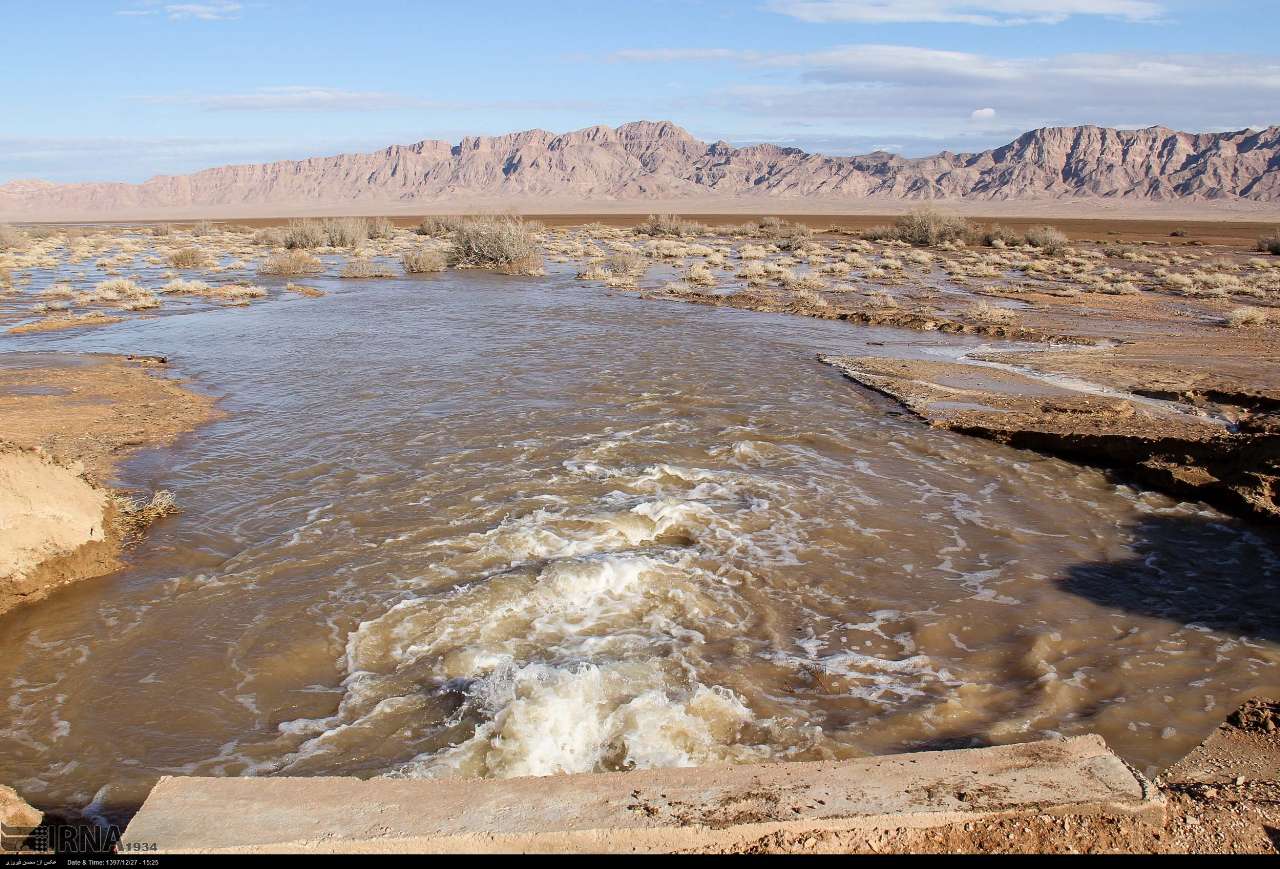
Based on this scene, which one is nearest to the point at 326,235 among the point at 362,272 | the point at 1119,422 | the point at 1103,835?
the point at 362,272

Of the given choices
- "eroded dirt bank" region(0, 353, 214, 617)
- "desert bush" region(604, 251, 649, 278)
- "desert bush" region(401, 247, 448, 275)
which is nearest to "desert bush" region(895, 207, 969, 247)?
"desert bush" region(604, 251, 649, 278)

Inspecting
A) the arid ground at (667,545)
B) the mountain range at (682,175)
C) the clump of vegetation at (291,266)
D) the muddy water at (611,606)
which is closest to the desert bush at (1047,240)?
the arid ground at (667,545)

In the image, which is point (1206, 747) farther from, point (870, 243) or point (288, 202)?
point (288, 202)

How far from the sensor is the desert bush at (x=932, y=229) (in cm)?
4172

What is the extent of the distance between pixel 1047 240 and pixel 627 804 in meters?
43.2

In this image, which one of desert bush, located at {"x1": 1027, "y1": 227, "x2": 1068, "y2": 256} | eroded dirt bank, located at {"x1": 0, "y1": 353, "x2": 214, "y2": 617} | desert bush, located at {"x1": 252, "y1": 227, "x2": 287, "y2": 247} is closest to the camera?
eroded dirt bank, located at {"x1": 0, "y1": 353, "x2": 214, "y2": 617}

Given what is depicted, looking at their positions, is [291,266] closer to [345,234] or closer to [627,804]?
[345,234]

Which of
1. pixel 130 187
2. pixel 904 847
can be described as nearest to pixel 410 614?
pixel 904 847

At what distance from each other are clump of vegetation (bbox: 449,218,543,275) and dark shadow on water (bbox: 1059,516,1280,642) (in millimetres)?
22861

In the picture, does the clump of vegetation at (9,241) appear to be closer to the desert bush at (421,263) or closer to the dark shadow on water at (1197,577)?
the desert bush at (421,263)

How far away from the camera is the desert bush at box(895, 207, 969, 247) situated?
41719 mm

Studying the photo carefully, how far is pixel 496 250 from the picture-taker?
28844 millimetres

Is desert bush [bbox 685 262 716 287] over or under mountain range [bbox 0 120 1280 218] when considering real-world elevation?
under

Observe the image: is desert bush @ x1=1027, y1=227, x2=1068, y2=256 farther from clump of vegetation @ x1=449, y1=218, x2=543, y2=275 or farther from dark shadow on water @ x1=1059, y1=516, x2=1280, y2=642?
dark shadow on water @ x1=1059, y1=516, x2=1280, y2=642
